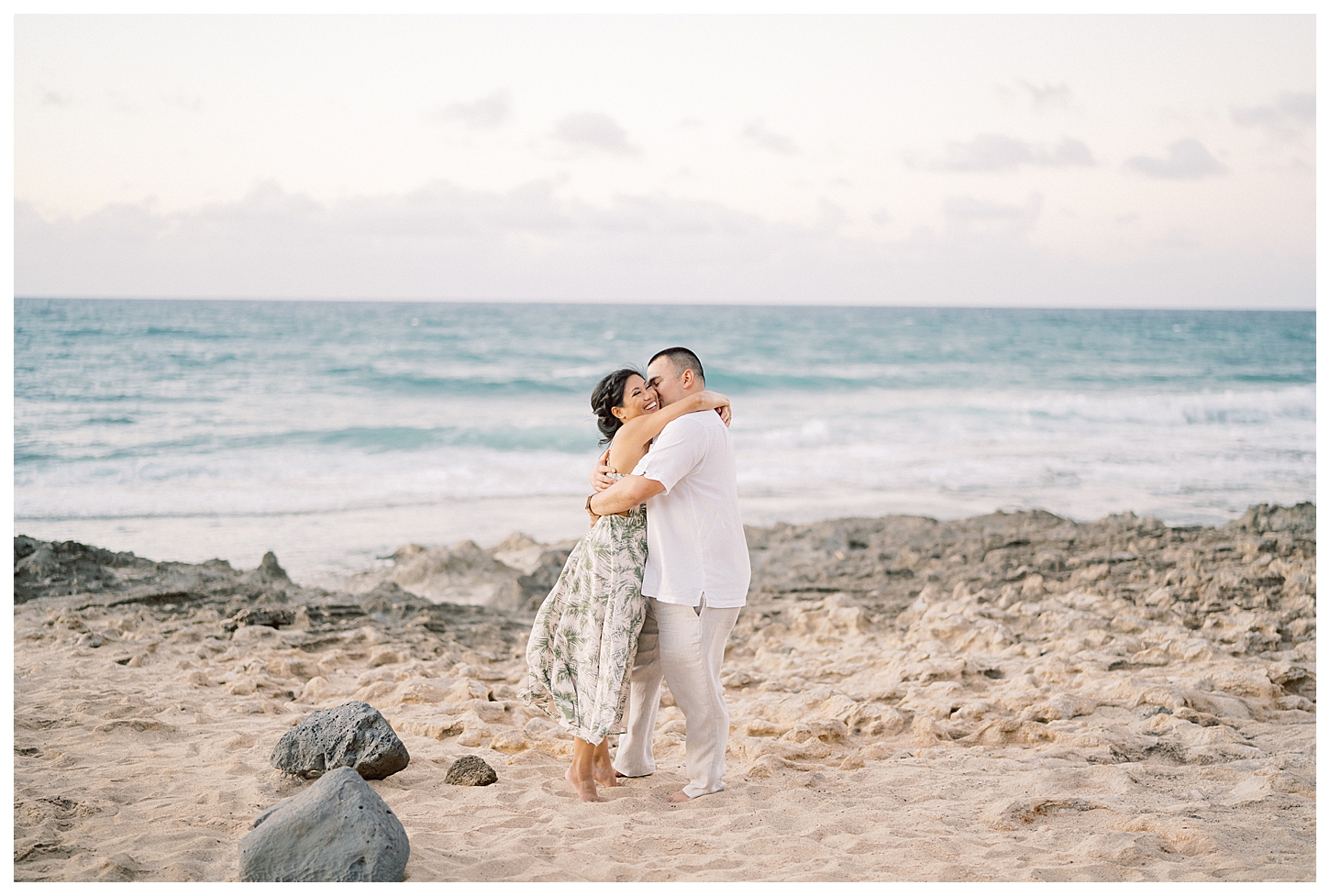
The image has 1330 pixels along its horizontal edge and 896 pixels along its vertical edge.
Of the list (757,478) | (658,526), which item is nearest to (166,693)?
(658,526)

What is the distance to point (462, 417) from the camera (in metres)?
20.7

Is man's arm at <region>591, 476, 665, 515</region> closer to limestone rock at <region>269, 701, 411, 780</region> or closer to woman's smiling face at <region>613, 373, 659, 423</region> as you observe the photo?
woman's smiling face at <region>613, 373, 659, 423</region>

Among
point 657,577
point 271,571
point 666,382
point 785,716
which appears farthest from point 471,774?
point 271,571

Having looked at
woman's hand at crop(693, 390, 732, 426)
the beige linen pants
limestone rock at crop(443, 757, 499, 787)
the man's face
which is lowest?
limestone rock at crop(443, 757, 499, 787)

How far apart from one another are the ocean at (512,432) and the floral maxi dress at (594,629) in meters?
5.61

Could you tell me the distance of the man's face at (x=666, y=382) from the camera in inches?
157

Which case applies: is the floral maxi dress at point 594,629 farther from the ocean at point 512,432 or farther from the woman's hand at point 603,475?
the ocean at point 512,432

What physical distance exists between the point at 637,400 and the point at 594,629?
101cm

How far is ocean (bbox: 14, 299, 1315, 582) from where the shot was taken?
Result: 11625 mm

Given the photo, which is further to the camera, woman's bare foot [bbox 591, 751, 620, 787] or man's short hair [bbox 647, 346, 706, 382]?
woman's bare foot [bbox 591, 751, 620, 787]

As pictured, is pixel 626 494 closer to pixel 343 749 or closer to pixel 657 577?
pixel 657 577

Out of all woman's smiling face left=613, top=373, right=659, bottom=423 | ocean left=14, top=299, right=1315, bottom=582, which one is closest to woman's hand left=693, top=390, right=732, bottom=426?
woman's smiling face left=613, top=373, right=659, bottom=423

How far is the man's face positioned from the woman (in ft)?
0.15

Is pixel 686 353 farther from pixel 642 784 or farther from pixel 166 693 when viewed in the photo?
pixel 166 693
